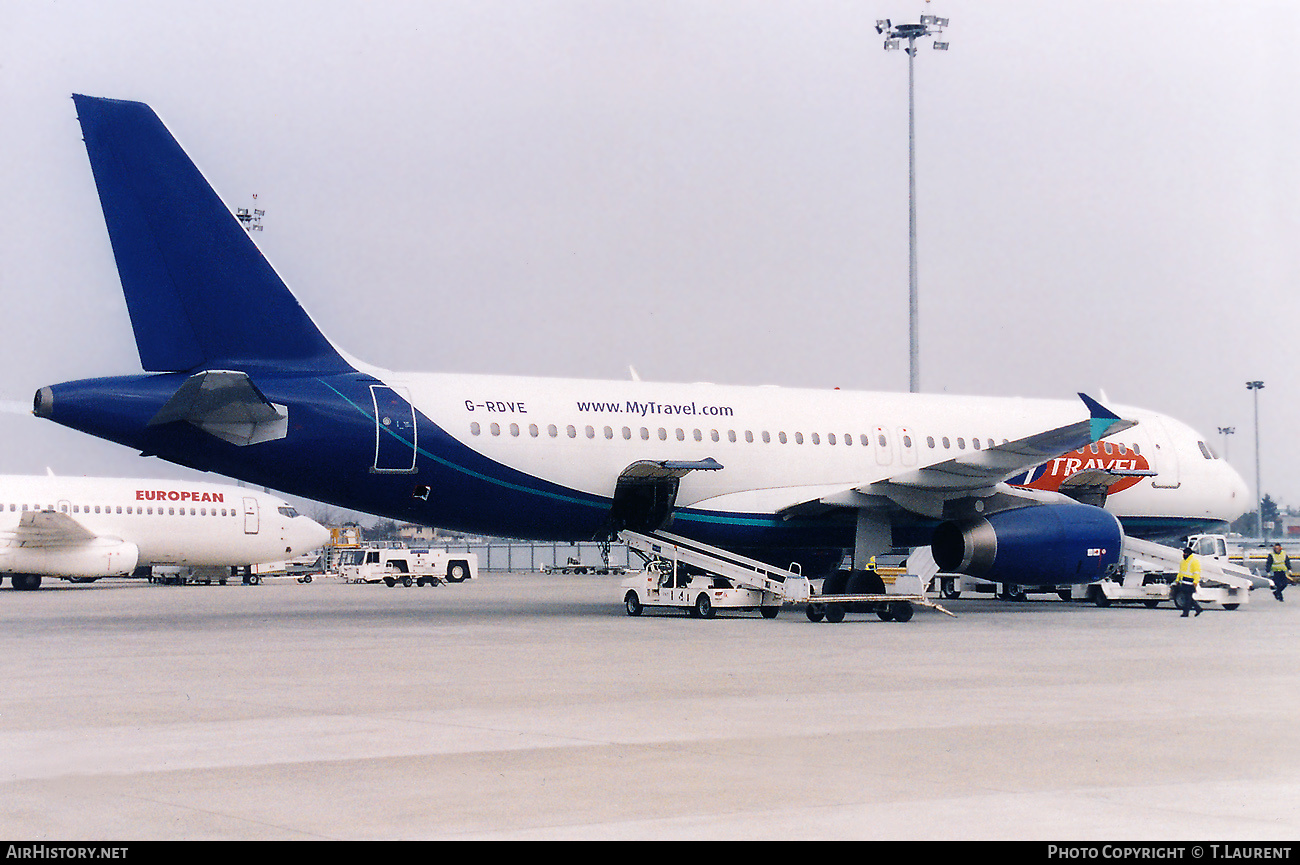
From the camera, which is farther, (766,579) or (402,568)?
(402,568)

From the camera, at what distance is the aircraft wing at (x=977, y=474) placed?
23.2 metres

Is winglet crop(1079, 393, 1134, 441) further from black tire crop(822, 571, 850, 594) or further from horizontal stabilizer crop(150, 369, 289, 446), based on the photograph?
horizontal stabilizer crop(150, 369, 289, 446)

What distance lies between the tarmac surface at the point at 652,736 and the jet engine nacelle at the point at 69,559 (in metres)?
Result: 25.2

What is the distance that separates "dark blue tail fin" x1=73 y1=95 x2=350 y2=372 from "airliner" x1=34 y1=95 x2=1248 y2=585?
30 millimetres

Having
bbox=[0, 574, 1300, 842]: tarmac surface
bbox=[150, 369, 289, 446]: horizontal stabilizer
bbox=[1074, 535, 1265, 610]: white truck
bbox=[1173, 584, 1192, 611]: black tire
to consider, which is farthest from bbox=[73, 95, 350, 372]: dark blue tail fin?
bbox=[1074, 535, 1265, 610]: white truck

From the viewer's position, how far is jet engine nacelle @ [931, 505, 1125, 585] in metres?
24.5

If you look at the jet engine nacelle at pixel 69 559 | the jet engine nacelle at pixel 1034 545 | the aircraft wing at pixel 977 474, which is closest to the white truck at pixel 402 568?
the jet engine nacelle at pixel 69 559

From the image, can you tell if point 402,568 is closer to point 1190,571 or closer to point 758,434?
point 758,434

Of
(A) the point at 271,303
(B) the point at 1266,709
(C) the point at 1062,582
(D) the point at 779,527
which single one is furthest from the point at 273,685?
(C) the point at 1062,582

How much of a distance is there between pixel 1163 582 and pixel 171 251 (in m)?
20.2

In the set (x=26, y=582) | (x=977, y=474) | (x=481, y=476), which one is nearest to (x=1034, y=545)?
(x=977, y=474)

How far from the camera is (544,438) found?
24078mm

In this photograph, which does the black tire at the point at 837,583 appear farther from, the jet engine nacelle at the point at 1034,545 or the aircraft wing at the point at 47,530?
the aircraft wing at the point at 47,530

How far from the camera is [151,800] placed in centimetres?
746
